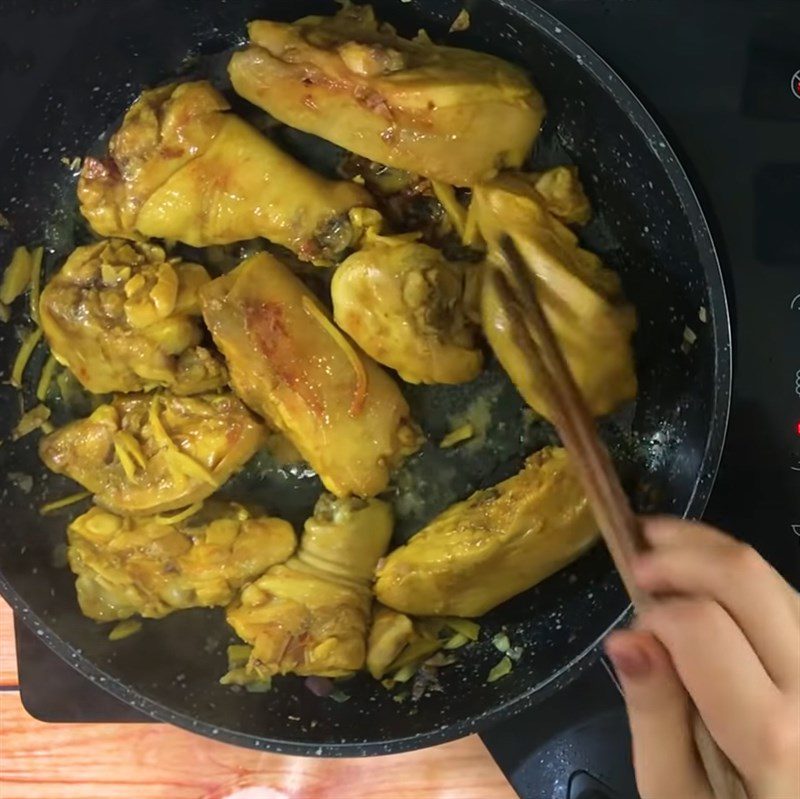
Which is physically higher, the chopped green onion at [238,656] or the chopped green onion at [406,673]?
the chopped green onion at [238,656]

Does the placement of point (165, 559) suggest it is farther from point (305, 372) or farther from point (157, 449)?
point (305, 372)

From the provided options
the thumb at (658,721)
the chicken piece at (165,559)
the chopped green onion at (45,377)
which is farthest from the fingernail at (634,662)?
the chopped green onion at (45,377)

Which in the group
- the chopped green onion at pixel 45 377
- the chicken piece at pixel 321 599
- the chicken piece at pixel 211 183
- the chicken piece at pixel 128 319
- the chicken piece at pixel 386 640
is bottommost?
the chicken piece at pixel 386 640

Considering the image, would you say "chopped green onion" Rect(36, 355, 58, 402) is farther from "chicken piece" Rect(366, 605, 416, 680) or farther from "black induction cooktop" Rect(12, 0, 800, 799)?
"black induction cooktop" Rect(12, 0, 800, 799)

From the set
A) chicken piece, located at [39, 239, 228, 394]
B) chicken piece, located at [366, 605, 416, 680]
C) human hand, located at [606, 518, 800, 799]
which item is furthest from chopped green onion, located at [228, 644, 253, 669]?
human hand, located at [606, 518, 800, 799]

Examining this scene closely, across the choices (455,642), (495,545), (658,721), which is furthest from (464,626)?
(658,721)

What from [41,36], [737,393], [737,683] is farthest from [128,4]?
[737,683]

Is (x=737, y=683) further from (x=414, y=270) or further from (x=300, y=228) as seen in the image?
(x=300, y=228)

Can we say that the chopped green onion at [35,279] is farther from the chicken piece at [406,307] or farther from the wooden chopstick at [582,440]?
the wooden chopstick at [582,440]
